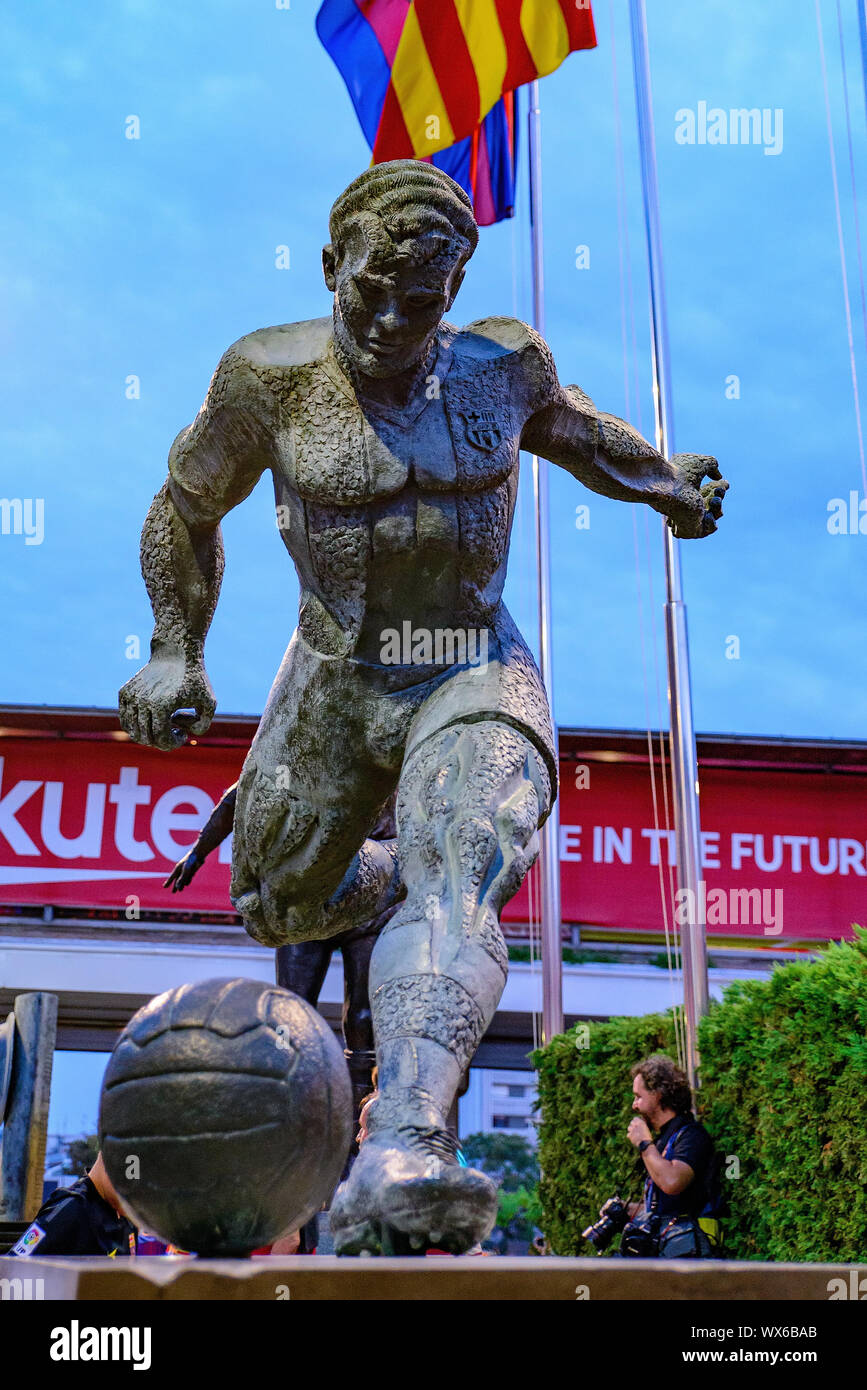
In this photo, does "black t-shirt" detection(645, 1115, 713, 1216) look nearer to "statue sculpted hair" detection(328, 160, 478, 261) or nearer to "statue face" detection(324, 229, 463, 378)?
"statue face" detection(324, 229, 463, 378)

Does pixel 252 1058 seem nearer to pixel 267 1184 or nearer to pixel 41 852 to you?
pixel 267 1184

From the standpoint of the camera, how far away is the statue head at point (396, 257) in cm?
265

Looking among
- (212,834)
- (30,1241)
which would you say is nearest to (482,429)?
(212,834)

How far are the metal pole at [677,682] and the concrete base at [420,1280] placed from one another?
433 centimetres

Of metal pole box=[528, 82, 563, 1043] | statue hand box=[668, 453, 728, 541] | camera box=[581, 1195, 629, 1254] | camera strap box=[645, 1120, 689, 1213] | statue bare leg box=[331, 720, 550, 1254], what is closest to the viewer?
statue bare leg box=[331, 720, 550, 1254]

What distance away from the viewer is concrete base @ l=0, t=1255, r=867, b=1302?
1443 millimetres

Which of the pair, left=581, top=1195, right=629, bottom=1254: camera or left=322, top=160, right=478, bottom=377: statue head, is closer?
left=322, top=160, right=478, bottom=377: statue head

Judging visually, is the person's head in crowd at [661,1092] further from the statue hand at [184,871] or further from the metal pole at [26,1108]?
the metal pole at [26,1108]

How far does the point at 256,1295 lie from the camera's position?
144cm

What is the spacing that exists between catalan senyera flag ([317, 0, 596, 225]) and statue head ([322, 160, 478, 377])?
21.2 ft

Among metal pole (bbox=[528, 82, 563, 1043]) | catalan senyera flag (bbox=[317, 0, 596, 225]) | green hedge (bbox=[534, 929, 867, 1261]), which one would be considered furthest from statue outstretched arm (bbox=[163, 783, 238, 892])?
catalan senyera flag (bbox=[317, 0, 596, 225])

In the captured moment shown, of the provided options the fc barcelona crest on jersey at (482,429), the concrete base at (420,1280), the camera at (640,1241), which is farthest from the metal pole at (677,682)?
the concrete base at (420,1280)

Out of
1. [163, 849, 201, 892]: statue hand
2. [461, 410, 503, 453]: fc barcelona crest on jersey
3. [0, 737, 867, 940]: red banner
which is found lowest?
[163, 849, 201, 892]: statue hand
